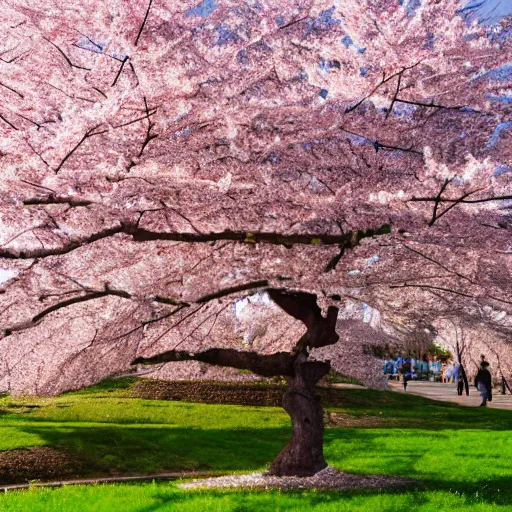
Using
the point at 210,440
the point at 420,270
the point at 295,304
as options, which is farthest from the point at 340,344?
the point at 210,440

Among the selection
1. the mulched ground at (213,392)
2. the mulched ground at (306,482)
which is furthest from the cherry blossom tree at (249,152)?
the mulched ground at (213,392)

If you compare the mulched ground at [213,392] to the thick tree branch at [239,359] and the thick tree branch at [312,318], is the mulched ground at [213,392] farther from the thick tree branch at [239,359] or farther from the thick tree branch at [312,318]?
the thick tree branch at [312,318]

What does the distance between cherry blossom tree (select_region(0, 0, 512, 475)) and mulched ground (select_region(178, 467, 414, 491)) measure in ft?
10.5

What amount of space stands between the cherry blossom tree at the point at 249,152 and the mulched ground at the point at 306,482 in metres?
3.19

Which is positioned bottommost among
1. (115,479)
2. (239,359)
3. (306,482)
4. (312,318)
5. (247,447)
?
(115,479)

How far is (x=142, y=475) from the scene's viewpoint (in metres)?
15.4

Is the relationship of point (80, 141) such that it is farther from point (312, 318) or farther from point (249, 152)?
point (312, 318)

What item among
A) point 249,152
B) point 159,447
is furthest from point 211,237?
point 159,447

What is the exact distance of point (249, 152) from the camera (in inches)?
341

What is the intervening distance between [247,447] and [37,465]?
5.99 meters

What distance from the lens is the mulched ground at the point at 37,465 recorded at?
15.0 meters

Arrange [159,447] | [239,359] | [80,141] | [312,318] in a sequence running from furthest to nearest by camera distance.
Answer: [159,447], [312,318], [239,359], [80,141]

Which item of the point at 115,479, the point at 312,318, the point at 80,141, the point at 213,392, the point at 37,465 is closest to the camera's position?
the point at 80,141

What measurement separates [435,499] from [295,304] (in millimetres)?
3906
